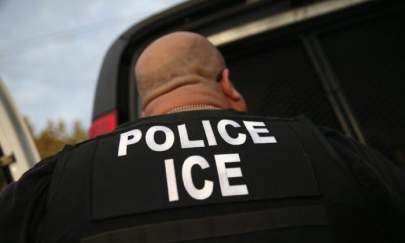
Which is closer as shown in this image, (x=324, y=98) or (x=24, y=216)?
(x=24, y=216)

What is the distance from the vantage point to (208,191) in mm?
1259

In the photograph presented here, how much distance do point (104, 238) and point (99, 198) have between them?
9cm

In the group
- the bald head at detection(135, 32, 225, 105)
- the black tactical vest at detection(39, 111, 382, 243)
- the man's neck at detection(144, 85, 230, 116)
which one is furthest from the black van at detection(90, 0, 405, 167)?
the black tactical vest at detection(39, 111, 382, 243)

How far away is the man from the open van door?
4.26ft

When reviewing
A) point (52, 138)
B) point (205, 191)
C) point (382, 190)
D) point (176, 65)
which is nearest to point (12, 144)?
point (176, 65)

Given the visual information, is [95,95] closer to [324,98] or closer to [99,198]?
[324,98]

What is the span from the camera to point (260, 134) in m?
1.40

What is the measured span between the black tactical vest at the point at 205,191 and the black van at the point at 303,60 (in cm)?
90

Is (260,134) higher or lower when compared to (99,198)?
higher

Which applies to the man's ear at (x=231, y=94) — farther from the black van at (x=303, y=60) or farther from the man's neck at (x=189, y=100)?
the black van at (x=303, y=60)

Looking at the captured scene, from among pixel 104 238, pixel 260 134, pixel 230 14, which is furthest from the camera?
pixel 230 14

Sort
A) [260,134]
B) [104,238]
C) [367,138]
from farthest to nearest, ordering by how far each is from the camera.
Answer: [367,138]
[260,134]
[104,238]

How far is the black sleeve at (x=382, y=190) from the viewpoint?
131 cm

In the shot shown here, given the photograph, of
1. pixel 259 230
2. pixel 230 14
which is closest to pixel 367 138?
pixel 230 14
